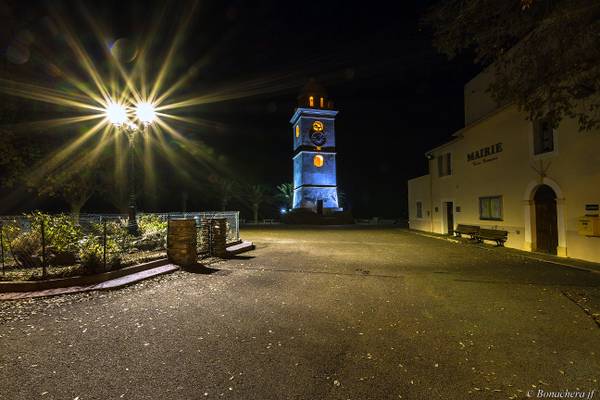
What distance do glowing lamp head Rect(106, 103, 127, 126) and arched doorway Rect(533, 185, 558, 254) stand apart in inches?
670

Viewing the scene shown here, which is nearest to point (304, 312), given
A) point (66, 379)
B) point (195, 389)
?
point (195, 389)

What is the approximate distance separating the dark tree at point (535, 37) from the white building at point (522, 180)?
16.6ft

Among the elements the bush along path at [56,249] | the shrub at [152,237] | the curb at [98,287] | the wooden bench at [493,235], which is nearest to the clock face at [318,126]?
the wooden bench at [493,235]

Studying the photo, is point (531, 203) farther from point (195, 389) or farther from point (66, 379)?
point (66, 379)

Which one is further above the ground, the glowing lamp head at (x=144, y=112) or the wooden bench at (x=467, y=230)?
the glowing lamp head at (x=144, y=112)

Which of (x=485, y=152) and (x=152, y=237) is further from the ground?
(x=485, y=152)

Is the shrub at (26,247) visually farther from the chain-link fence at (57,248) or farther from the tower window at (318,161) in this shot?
the tower window at (318,161)

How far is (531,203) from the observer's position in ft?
44.2

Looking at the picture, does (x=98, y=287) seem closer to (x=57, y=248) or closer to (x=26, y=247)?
(x=57, y=248)

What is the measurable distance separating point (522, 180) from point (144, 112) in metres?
16.2

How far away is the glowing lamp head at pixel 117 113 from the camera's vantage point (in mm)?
12086

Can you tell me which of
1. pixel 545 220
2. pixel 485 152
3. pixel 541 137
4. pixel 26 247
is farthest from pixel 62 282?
pixel 485 152

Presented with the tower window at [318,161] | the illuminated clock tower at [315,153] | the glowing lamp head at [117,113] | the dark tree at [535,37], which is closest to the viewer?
the dark tree at [535,37]

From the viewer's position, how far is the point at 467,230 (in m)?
17.5
